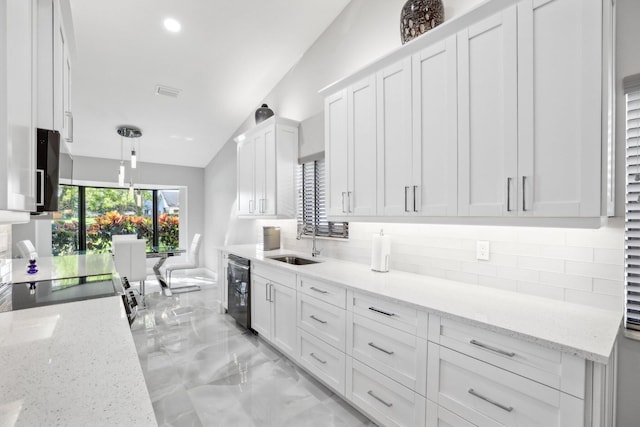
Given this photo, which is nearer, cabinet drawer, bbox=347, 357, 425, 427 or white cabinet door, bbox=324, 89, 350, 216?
cabinet drawer, bbox=347, 357, 425, 427

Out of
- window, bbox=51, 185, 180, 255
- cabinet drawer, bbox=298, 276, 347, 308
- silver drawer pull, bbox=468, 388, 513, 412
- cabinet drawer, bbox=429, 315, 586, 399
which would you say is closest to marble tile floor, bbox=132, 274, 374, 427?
cabinet drawer, bbox=298, 276, 347, 308

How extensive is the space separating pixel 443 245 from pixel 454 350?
0.89 m

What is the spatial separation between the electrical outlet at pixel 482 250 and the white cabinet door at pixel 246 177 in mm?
2823

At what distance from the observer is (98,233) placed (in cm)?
650

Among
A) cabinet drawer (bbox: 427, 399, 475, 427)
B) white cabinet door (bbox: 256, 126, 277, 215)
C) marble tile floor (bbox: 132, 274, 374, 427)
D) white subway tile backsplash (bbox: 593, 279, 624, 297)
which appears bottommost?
marble tile floor (bbox: 132, 274, 374, 427)

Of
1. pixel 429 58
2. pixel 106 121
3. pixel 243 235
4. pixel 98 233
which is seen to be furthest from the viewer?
Answer: pixel 98 233

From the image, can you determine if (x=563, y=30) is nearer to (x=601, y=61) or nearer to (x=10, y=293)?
(x=601, y=61)

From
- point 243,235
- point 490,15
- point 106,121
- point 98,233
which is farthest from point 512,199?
point 98,233

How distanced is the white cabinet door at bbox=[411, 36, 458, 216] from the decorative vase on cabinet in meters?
0.27

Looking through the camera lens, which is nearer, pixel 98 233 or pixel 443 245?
pixel 443 245

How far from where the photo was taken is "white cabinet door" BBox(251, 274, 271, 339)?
307 cm

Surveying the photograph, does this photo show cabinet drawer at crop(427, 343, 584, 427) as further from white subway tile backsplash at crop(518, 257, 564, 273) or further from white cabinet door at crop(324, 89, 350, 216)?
white cabinet door at crop(324, 89, 350, 216)

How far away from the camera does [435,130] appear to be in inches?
75.1

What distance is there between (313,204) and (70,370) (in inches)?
107
